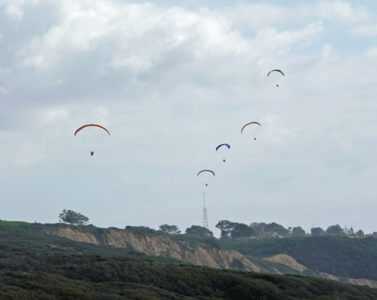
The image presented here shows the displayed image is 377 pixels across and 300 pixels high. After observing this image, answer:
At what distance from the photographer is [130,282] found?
30531 millimetres

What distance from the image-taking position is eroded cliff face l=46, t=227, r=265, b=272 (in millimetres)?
75438

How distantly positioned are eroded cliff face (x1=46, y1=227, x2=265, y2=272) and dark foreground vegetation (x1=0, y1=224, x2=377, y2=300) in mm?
34653

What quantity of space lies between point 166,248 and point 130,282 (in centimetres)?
5355

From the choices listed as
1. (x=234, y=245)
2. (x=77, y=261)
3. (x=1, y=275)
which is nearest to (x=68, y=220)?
(x=234, y=245)

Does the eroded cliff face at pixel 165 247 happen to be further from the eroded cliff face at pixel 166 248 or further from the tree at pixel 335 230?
the tree at pixel 335 230

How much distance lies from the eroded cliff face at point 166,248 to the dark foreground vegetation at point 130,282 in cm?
3465

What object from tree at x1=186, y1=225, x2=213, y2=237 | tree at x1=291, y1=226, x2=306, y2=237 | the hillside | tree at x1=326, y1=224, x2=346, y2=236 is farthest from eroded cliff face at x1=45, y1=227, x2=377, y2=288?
tree at x1=291, y1=226, x2=306, y2=237

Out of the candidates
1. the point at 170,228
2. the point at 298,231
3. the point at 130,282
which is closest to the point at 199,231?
the point at 170,228

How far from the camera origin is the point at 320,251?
115125 millimetres

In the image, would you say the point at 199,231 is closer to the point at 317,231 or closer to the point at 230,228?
the point at 230,228

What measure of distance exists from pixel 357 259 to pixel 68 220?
254ft

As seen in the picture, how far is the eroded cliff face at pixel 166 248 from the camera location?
247ft

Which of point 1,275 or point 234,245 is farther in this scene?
point 234,245

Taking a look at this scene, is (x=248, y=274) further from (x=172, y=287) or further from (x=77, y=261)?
(x=77, y=261)
